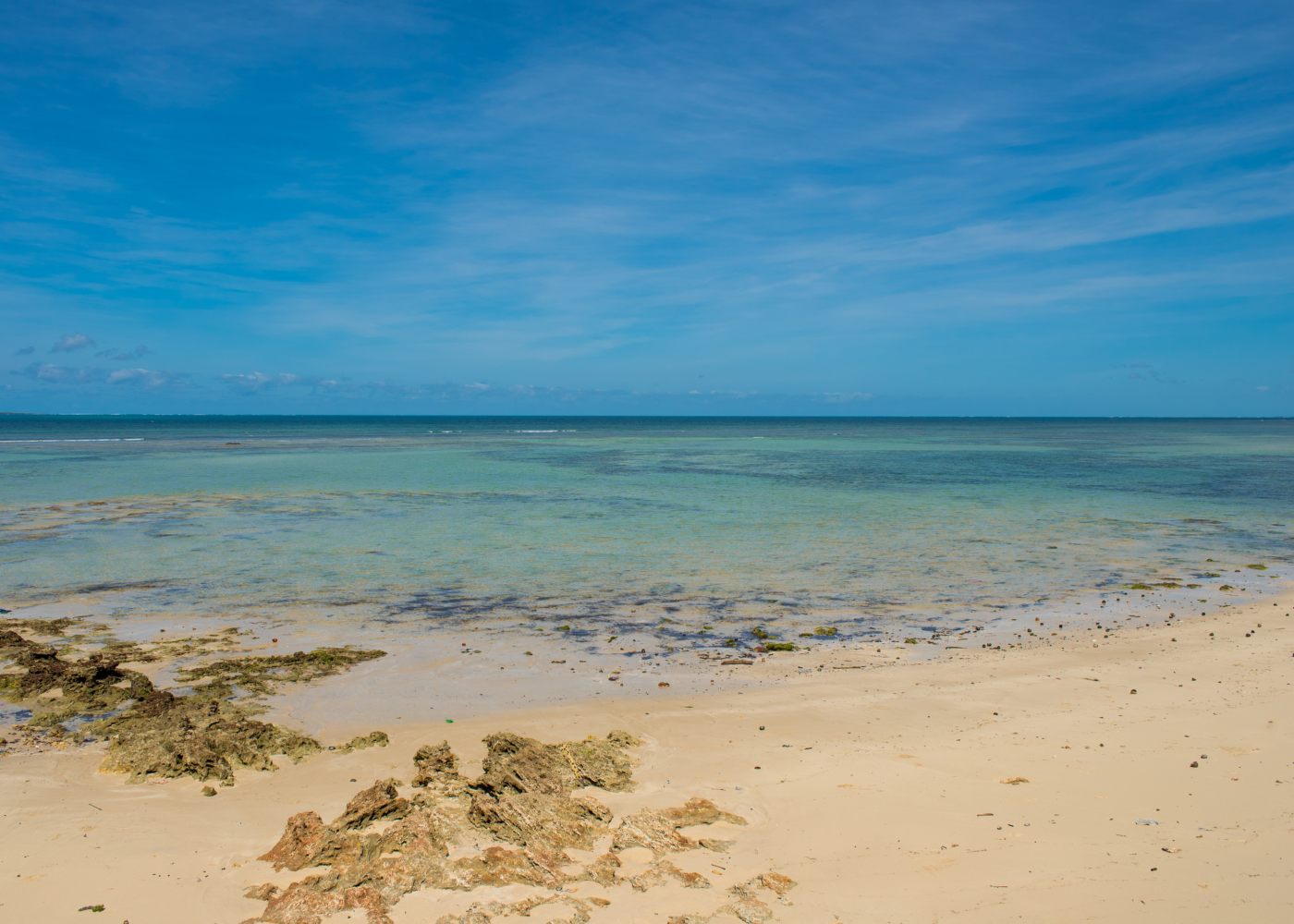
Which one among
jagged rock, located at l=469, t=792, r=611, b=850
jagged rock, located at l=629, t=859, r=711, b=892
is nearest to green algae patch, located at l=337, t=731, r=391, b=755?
jagged rock, located at l=469, t=792, r=611, b=850

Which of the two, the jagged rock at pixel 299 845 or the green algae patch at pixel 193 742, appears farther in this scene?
the green algae patch at pixel 193 742

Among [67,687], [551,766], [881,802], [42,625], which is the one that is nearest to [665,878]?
[551,766]

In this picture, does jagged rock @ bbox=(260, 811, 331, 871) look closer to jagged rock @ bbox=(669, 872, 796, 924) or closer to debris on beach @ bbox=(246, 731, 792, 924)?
debris on beach @ bbox=(246, 731, 792, 924)

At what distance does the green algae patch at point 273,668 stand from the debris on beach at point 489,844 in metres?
3.53

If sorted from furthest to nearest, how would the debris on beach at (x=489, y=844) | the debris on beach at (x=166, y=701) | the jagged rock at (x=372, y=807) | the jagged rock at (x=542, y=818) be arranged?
the debris on beach at (x=166, y=701) < the jagged rock at (x=372, y=807) < the jagged rock at (x=542, y=818) < the debris on beach at (x=489, y=844)

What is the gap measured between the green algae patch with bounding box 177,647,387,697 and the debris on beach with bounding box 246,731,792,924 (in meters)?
3.53

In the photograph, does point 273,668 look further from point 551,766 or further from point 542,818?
point 542,818

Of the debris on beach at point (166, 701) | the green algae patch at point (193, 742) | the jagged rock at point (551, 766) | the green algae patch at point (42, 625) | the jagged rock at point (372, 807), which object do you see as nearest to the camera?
the jagged rock at point (372, 807)

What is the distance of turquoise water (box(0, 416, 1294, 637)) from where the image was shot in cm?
1314

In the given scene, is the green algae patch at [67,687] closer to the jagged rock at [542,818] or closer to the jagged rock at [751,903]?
the jagged rock at [542,818]

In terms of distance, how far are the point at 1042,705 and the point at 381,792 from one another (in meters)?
6.10

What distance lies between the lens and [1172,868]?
4969mm

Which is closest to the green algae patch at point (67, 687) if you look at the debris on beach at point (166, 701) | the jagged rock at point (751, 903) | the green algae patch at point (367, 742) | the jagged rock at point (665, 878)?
the debris on beach at point (166, 701)

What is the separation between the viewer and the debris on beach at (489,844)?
464 cm
